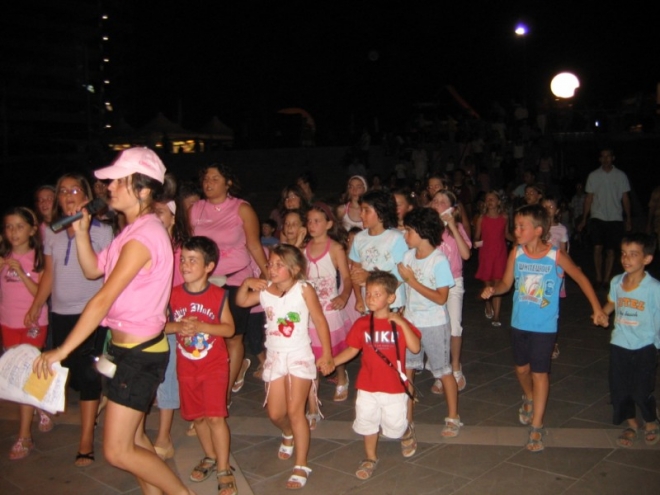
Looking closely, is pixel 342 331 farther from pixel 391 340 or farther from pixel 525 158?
pixel 525 158

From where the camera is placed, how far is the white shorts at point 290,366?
4777mm

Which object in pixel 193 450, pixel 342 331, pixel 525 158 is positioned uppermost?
pixel 525 158

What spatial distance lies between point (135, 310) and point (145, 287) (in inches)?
5.2

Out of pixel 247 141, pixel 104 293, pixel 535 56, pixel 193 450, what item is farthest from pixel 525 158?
pixel 104 293

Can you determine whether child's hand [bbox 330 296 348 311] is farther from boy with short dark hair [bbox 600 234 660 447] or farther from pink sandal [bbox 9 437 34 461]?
pink sandal [bbox 9 437 34 461]

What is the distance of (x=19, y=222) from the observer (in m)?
5.66

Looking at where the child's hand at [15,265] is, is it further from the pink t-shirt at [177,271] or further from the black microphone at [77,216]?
the black microphone at [77,216]

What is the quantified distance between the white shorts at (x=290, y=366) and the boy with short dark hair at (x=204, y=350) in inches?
13.1

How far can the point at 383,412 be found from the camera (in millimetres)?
4773

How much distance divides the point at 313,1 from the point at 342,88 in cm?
524

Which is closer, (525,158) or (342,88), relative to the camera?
(525,158)

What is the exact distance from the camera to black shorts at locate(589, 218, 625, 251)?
10.8 metres

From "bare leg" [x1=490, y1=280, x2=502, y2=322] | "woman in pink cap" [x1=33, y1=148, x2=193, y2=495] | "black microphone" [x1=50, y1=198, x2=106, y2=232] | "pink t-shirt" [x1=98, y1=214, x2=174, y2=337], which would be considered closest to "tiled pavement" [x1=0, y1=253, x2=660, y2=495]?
"woman in pink cap" [x1=33, y1=148, x2=193, y2=495]

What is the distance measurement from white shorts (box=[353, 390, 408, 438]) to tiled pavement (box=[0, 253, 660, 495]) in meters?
0.32
